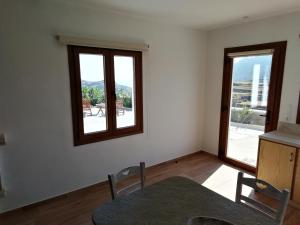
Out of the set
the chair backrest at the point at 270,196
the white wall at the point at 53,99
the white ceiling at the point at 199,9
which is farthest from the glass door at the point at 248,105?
the chair backrest at the point at 270,196

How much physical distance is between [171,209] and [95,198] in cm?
169

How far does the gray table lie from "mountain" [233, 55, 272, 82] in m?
2.41

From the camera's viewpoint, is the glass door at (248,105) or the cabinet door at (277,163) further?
the glass door at (248,105)

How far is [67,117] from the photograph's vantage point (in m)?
2.57

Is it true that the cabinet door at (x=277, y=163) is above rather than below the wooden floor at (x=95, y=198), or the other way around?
above

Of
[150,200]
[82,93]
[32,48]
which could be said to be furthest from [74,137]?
[150,200]

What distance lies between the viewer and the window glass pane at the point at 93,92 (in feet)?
8.67

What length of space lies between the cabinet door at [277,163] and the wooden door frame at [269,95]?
584 mm

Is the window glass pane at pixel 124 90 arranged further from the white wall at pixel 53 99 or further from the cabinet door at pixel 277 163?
the cabinet door at pixel 277 163

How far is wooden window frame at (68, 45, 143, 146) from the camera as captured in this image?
2.54 meters

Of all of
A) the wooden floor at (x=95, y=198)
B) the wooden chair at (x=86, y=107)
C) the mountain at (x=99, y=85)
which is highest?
the mountain at (x=99, y=85)

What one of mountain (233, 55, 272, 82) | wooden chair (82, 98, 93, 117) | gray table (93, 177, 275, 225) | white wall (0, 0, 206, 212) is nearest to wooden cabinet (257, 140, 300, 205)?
mountain (233, 55, 272, 82)

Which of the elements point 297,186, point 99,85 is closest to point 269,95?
point 297,186

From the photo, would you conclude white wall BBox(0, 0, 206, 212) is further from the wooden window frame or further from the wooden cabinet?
the wooden cabinet
